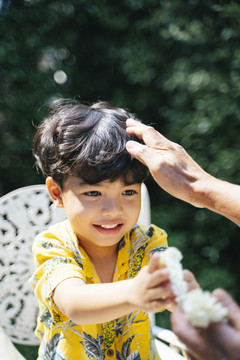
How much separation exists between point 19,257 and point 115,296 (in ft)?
3.05

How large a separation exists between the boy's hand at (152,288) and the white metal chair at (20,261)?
90 centimetres

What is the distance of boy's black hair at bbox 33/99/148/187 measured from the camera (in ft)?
4.29

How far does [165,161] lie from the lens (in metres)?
1.45

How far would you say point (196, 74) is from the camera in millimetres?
2941

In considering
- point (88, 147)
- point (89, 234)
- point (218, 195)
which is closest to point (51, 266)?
point (89, 234)

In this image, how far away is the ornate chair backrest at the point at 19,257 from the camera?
1.79 meters

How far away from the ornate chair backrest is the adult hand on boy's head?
423mm

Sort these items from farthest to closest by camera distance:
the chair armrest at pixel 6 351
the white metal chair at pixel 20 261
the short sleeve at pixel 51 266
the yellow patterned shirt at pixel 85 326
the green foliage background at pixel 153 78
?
the green foliage background at pixel 153 78 → the white metal chair at pixel 20 261 → the chair armrest at pixel 6 351 → the yellow patterned shirt at pixel 85 326 → the short sleeve at pixel 51 266

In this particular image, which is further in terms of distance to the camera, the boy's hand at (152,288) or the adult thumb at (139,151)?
the adult thumb at (139,151)

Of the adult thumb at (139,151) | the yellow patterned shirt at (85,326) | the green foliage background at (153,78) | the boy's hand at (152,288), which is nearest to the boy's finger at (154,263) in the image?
the boy's hand at (152,288)

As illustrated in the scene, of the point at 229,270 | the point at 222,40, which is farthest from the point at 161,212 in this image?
the point at 222,40

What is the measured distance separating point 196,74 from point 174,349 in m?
1.83

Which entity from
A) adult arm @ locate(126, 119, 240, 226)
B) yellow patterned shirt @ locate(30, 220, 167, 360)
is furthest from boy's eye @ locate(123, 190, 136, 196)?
yellow patterned shirt @ locate(30, 220, 167, 360)

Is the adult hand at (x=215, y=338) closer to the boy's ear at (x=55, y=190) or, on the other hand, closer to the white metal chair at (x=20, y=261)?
the boy's ear at (x=55, y=190)
